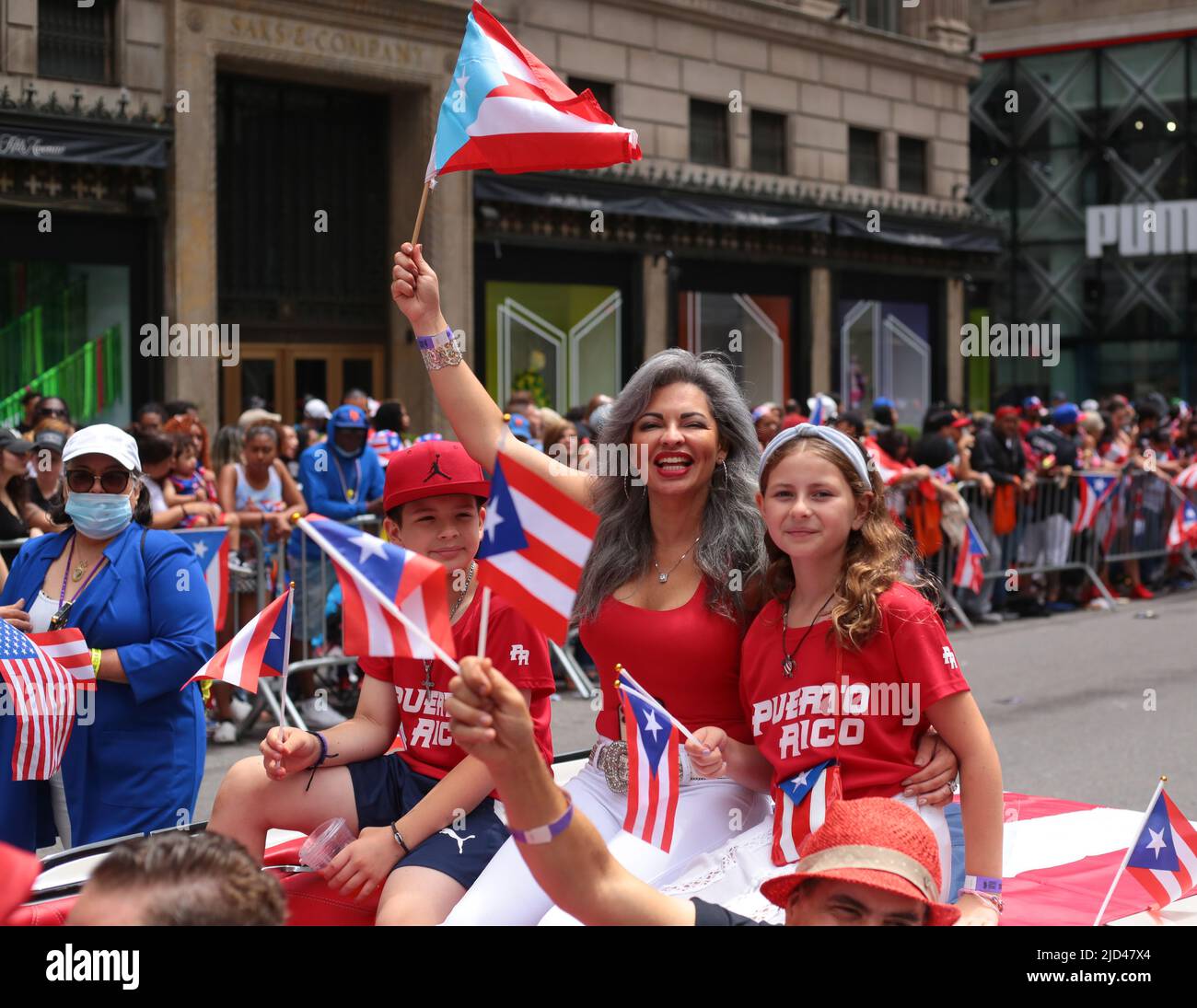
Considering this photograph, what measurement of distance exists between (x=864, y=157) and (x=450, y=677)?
26.2 metres

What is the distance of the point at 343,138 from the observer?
67.7 feet

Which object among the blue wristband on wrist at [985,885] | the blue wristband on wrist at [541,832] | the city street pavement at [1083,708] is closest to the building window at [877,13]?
the city street pavement at [1083,708]

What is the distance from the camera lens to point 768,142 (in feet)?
86.7

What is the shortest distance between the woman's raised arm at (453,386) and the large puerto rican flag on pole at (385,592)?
4.55ft

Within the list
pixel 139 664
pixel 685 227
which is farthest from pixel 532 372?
pixel 139 664

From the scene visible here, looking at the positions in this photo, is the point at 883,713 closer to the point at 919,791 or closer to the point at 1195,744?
the point at 919,791

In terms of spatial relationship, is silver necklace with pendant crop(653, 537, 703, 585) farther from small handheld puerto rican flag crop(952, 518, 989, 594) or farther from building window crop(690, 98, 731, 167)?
building window crop(690, 98, 731, 167)

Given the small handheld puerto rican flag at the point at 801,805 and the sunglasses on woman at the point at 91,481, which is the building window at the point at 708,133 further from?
the small handheld puerto rican flag at the point at 801,805

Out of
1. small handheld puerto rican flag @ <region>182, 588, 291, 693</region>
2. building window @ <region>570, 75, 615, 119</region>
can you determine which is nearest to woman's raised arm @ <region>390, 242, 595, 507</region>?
small handheld puerto rican flag @ <region>182, 588, 291, 693</region>

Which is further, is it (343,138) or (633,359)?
(633,359)

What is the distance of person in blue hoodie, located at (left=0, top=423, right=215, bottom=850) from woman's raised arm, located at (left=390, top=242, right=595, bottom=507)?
1.38 meters

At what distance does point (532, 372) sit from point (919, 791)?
19.0 m
